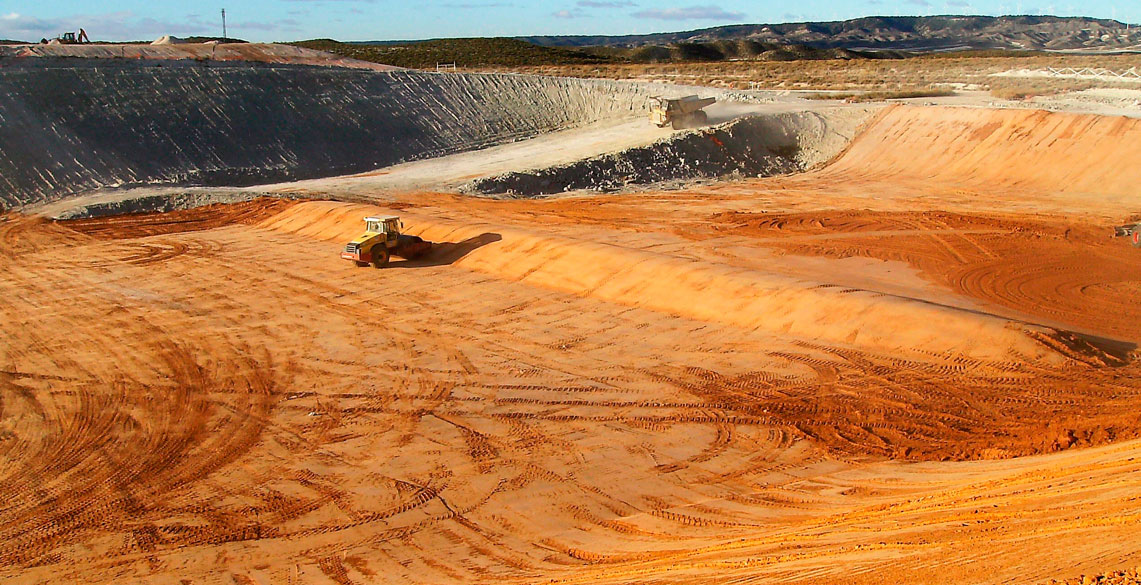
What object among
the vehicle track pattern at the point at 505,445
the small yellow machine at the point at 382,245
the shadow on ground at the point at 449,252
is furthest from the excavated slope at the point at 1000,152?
the vehicle track pattern at the point at 505,445

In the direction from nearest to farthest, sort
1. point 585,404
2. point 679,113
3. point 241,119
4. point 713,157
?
point 585,404
point 713,157
point 241,119
point 679,113

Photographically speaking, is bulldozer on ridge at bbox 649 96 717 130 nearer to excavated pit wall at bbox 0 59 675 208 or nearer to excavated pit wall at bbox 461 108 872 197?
excavated pit wall at bbox 461 108 872 197

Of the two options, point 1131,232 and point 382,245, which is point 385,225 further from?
point 1131,232

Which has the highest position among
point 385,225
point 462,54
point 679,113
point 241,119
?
point 462,54

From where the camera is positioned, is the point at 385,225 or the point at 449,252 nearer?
the point at 385,225

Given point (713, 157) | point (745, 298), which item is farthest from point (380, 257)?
point (713, 157)

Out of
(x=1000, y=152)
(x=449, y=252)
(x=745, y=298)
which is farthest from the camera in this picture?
(x=1000, y=152)

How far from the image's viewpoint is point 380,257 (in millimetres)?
22875

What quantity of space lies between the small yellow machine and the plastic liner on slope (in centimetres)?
131

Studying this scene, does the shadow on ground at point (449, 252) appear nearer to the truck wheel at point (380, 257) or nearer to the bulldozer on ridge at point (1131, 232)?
the truck wheel at point (380, 257)

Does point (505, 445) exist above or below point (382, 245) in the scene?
below

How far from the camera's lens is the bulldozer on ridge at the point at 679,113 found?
131 ft

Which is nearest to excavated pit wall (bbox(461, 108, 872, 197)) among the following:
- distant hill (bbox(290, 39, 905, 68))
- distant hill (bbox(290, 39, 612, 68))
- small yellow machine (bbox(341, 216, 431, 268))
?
small yellow machine (bbox(341, 216, 431, 268))

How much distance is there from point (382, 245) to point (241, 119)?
65.3 ft
